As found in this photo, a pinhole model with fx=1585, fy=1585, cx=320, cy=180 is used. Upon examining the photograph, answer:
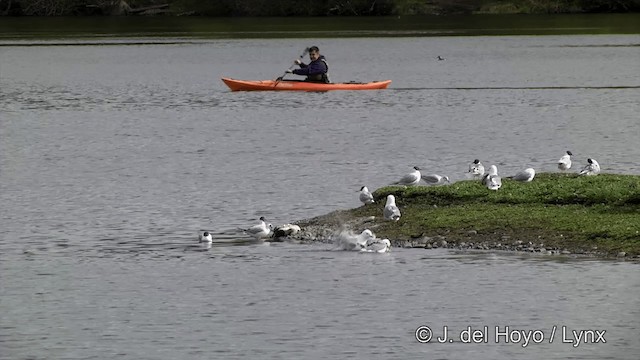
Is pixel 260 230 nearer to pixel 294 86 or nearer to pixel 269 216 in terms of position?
pixel 269 216

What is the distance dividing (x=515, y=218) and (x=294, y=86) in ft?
123

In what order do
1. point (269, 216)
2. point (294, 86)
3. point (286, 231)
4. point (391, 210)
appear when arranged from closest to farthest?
point (391, 210), point (286, 231), point (269, 216), point (294, 86)

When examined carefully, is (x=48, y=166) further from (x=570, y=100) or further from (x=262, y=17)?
(x=262, y=17)

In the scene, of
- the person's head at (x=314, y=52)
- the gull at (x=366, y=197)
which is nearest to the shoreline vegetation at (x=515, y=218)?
the gull at (x=366, y=197)

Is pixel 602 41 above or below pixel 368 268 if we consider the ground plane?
below

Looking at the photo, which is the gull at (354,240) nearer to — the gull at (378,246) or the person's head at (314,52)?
the gull at (378,246)

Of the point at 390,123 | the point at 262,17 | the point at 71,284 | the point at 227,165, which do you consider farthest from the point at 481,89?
the point at 262,17

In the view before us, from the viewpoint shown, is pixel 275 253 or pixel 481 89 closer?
pixel 275 253

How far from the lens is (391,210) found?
27531mm

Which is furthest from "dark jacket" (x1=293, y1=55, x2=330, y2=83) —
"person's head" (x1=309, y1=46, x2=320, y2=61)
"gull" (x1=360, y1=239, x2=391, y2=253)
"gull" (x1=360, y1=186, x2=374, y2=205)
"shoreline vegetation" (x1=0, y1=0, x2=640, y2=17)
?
"shoreline vegetation" (x1=0, y1=0, x2=640, y2=17)

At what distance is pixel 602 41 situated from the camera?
103625mm

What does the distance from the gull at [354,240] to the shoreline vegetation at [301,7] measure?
118869 mm

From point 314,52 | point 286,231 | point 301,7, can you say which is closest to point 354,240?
point 286,231

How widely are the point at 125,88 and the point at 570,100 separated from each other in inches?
900
